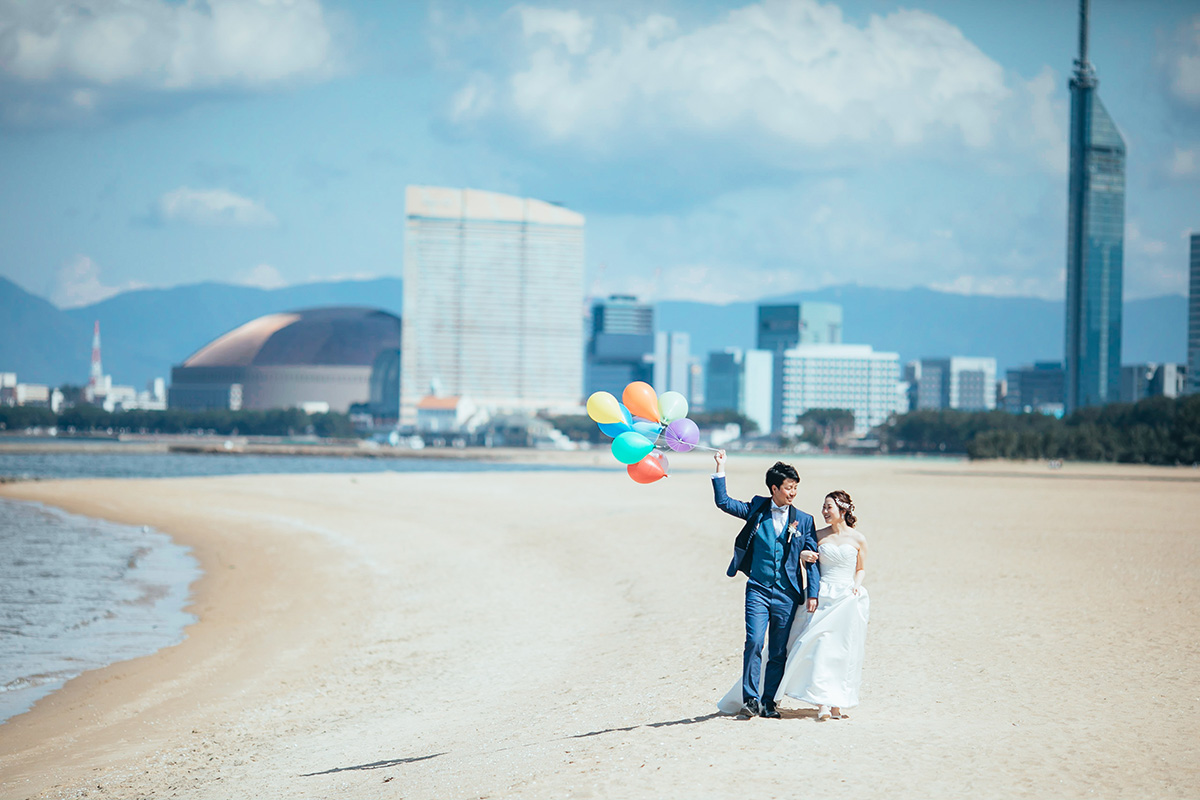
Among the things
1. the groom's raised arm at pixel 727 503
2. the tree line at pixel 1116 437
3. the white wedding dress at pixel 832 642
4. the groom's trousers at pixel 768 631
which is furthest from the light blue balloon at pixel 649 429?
the tree line at pixel 1116 437

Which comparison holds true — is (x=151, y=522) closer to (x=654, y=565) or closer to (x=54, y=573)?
(x=54, y=573)

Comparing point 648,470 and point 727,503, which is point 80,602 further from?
point 727,503

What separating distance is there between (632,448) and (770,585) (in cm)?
167

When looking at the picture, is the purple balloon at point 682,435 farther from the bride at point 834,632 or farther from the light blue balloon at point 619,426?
the bride at point 834,632

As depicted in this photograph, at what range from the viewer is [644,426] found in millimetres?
9656

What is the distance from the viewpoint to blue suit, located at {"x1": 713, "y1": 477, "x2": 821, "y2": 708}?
8.52m

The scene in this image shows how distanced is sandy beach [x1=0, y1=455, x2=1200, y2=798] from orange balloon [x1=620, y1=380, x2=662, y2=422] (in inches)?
104

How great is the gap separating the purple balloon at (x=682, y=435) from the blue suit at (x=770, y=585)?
3.11 ft

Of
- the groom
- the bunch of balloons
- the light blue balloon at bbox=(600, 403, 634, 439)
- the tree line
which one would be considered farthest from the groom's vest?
the tree line

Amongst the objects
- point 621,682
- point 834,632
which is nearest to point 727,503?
point 834,632

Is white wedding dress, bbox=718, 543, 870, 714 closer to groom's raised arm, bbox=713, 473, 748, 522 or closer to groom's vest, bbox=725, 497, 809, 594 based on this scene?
groom's vest, bbox=725, 497, 809, 594

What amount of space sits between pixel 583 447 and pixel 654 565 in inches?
6378

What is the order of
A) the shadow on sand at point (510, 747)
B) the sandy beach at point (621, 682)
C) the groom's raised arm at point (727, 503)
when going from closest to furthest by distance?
1. the sandy beach at point (621, 682)
2. the groom's raised arm at point (727, 503)
3. the shadow on sand at point (510, 747)

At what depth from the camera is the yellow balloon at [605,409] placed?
9.47 m
